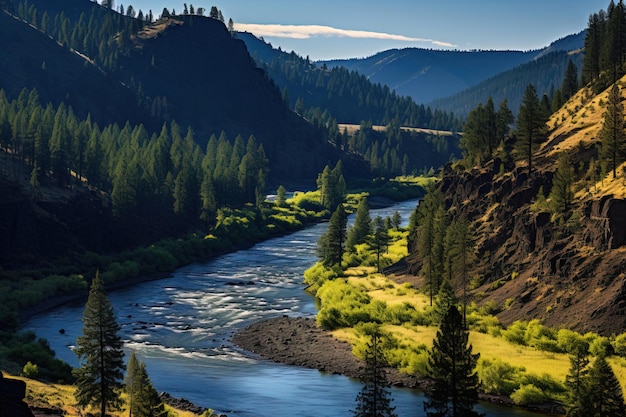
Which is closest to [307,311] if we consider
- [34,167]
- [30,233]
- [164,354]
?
[164,354]

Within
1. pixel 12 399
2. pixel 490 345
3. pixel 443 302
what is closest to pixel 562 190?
pixel 443 302

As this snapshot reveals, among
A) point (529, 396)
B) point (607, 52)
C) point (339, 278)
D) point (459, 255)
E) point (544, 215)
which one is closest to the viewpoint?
point (529, 396)

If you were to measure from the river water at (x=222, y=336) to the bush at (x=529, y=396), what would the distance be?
51.8 inches

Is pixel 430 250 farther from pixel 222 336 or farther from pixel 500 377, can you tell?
pixel 500 377

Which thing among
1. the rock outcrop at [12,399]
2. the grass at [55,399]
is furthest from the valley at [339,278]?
the rock outcrop at [12,399]

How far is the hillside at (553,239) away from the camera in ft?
258

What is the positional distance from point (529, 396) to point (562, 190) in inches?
1460

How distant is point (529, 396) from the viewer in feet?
→ 208

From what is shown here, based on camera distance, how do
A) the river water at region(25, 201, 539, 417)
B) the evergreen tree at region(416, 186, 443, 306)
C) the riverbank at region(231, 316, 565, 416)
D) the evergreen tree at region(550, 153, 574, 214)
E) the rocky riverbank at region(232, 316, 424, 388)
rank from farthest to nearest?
the evergreen tree at region(416, 186, 443, 306) < the evergreen tree at region(550, 153, 574, 214) < the rocky riverbank at region(232, 316, 424, 388) < the riverbank at region(231, 316, 565, 416) < the river water at region(25, 201, 539, 417)

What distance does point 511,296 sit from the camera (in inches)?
3516

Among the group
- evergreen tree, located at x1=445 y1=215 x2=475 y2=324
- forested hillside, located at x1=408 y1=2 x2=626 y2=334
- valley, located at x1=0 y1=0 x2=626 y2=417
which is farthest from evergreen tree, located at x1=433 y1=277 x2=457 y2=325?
forested hillside, located at x1=408 y1=2 x2=626 y2=334

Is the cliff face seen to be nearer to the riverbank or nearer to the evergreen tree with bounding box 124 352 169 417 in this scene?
the riverbank

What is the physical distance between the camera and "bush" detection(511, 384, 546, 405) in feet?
207

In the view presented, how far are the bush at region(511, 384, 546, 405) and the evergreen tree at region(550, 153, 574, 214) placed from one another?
35.2 metres
